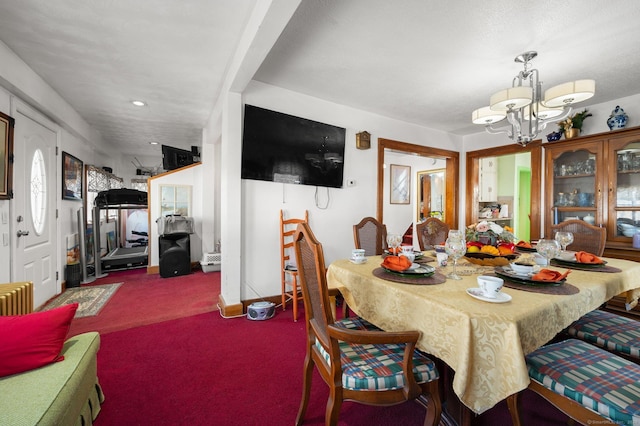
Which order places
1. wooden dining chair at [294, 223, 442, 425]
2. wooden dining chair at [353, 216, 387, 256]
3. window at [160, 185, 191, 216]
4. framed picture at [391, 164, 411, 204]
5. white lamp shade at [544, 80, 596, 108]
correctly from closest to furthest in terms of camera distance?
wooden dining chair at [294, 223, 442, 425], white lamp shade at [544, 80, 596, 108], wooden dining chair at [353, 216, 387, 256], window at [160, 185, 191, 216], framed picture at [391, 164, 411, 204]

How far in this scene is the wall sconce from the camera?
3.59m

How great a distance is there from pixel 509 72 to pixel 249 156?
2.64 metres

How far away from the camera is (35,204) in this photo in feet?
10.0

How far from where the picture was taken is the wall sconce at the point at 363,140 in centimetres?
359

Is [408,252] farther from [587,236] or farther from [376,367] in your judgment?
[587,236]

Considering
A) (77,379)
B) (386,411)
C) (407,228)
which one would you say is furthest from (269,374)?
(407,228)

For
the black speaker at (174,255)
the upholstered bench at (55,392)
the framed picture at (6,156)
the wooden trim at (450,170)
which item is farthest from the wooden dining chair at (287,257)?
the framed picture at (6,156)

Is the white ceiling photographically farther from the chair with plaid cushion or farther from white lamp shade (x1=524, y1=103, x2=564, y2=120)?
the chair with plaid cushion

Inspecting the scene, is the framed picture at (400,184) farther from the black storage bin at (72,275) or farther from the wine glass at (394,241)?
the black storage bin at (72,275)

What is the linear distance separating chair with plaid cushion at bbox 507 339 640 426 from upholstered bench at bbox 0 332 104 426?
1.65m

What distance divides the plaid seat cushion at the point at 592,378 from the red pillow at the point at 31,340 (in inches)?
79.2

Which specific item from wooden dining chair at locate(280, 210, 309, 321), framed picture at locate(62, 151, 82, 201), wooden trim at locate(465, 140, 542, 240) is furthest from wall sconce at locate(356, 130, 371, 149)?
framed picture at locate(62, 151, 82, 201)

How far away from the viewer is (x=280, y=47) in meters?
2.27

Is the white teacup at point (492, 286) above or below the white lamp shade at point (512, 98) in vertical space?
below
